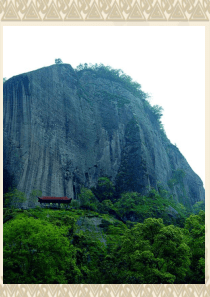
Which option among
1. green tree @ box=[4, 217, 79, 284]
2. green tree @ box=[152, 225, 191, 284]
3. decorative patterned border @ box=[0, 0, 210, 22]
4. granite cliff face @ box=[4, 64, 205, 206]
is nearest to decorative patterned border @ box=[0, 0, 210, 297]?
decorative patterned border @ box=[0, 0, 210, 22]

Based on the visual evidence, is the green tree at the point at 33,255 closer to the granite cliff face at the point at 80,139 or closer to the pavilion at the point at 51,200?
the pavilion at the point at 51,200

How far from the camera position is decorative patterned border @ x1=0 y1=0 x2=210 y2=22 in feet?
54.6

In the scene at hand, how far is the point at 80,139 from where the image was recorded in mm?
48906

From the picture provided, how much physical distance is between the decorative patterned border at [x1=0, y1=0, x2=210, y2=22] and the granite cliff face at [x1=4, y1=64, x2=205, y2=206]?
2325 cm

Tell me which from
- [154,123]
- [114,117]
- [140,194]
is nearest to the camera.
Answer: [140,194]

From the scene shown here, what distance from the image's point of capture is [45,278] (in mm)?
16547

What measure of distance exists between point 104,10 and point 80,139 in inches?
1292

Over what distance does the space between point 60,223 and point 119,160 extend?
26.8 meters

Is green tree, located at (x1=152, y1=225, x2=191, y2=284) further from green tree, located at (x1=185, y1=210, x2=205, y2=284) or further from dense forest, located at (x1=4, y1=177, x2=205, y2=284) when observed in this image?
green tree, located at (x1=185, y1=210, x2=205, y2=284)

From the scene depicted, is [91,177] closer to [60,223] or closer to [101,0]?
[60,223]

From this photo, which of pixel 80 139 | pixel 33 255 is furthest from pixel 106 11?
pixel 80 139

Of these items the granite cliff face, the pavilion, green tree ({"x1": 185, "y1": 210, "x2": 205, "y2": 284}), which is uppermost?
the granite cliff face

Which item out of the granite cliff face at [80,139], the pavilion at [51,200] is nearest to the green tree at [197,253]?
the pavilion at [51,200]

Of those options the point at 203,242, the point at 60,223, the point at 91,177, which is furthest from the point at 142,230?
the point at 91,177
